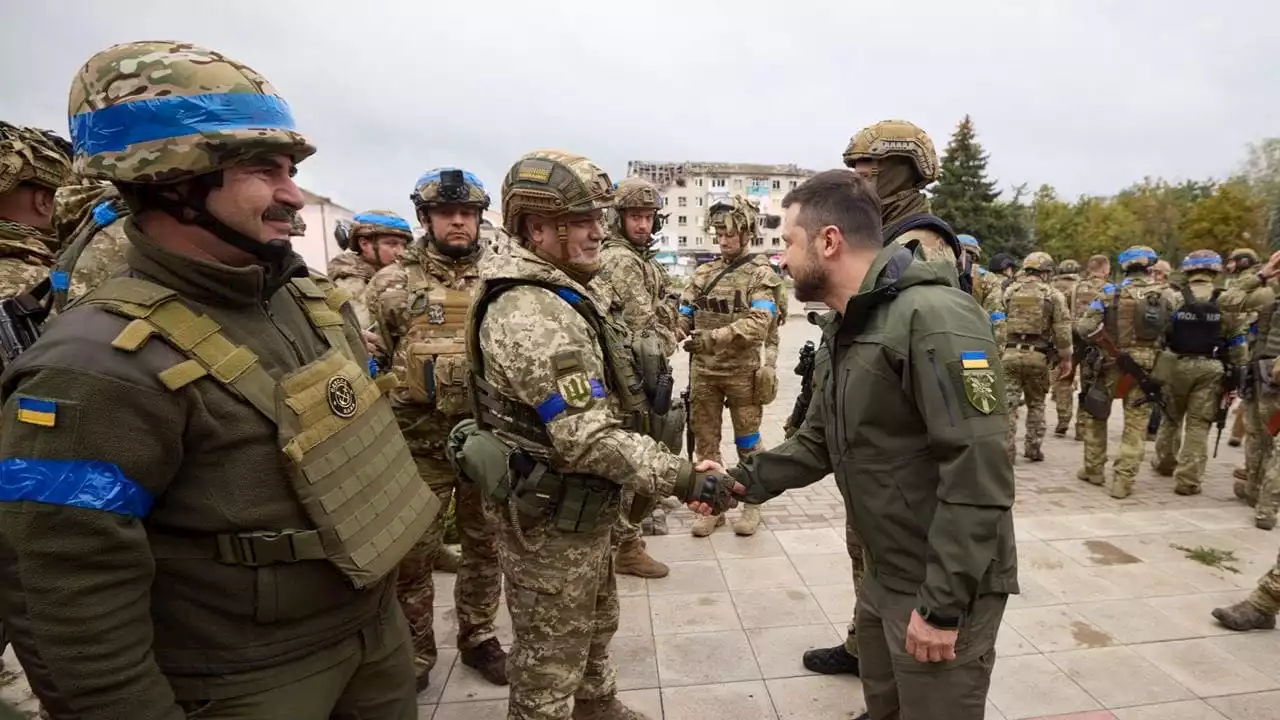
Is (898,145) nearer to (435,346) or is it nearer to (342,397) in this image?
(435,346)

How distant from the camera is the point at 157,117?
1523mm

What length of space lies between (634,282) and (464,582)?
2.84m

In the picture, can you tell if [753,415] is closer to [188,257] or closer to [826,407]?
[826,407]

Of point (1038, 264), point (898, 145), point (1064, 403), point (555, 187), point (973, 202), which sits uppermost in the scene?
point (973, 202)

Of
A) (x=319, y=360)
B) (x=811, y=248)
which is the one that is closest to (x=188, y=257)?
(x=319, y=360)

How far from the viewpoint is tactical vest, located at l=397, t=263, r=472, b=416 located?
3836 mm

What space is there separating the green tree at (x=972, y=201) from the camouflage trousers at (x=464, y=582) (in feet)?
130

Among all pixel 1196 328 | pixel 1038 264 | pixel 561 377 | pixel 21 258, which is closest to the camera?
pixel 561 377

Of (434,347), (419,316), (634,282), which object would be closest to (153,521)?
(434,347)

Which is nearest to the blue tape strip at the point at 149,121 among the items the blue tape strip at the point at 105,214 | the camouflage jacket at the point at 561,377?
the camouflage jacket at the point at 561,377

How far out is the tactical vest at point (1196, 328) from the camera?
677 centimetres

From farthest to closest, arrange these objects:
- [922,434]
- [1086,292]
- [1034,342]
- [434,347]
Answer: [1086,292] → [1034,342] → [434,347] → [922,434]

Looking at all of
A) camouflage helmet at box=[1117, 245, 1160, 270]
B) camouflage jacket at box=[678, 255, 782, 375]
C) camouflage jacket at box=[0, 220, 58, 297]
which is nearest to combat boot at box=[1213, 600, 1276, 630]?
camouflage jacket at box=[678, 255, 782, 375]

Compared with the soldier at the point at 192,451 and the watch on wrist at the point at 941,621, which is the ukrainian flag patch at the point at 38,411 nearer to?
the soldier at the point at 192,451
